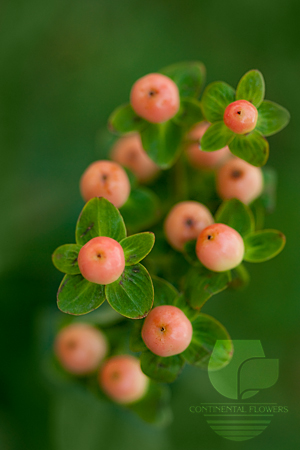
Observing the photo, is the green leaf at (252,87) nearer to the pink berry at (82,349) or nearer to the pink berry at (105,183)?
the pink berry at (105,183)

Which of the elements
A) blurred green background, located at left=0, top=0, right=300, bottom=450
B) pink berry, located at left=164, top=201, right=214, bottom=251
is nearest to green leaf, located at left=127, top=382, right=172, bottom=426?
blurred green background, located at left=0, top=0, right=300, bottom=450

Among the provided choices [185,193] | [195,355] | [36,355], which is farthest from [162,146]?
[36,355]

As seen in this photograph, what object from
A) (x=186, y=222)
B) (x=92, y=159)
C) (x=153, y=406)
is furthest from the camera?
(x=92, y=159)

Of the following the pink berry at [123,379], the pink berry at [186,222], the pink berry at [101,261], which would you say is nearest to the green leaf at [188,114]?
the pink berry at [186,222]

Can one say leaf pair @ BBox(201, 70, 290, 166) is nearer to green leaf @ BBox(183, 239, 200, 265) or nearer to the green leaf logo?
green leaf @ BBox(183, 239, 200, 265)

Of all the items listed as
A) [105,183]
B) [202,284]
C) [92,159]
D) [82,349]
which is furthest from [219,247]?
[92,159]

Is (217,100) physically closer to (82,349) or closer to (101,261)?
(101,261)

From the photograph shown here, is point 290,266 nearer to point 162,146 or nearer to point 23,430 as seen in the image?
point 162,146
